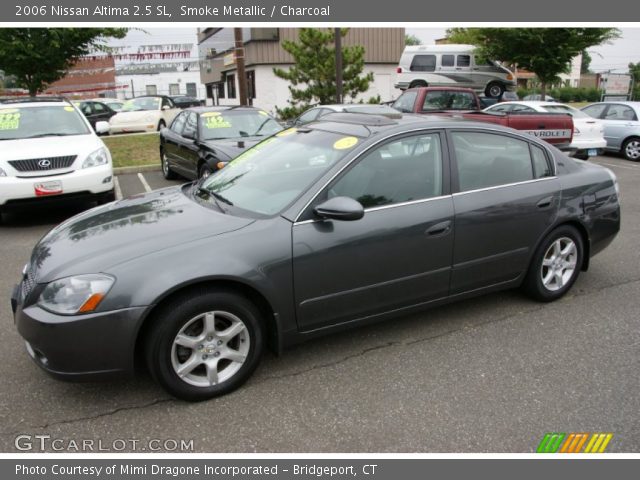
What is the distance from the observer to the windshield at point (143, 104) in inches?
757

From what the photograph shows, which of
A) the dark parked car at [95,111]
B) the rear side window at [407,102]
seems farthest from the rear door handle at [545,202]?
the dark parked car at [95,111]

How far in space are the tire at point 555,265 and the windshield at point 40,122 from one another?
6.54m

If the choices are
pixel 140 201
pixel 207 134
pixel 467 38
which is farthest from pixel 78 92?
pixel 140 201

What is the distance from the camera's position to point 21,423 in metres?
2.85

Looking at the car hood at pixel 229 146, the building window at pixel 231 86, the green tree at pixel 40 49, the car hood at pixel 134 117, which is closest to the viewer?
the car hood at pixel 229 146

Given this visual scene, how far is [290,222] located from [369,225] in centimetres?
52

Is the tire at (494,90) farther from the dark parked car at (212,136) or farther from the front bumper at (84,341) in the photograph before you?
the front bumper at (84,341)

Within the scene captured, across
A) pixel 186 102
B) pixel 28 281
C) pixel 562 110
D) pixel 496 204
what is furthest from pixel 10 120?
pixel 186 102

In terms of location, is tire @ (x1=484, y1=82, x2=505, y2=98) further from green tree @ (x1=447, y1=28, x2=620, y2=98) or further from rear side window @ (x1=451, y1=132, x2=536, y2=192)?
rear side window @ (x1=451, y1=132, x2=536, y2=192)

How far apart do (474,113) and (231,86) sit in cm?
2767

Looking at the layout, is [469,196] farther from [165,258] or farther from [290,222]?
[165,258]

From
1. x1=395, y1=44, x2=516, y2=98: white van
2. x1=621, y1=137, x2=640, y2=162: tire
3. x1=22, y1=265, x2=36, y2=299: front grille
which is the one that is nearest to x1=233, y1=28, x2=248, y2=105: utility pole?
x1=621, y1=137, x2=640, y2=162: tire

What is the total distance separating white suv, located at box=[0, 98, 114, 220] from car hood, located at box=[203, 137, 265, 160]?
152 centimetres

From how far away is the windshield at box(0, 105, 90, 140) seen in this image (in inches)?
293
